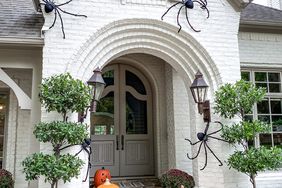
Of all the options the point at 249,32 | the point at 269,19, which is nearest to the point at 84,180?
the point at 249,32

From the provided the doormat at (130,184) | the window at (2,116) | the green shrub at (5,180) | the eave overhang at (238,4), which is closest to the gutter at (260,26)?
the eave overhang at (238,4)

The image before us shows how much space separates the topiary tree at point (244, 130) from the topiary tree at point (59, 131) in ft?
6.97

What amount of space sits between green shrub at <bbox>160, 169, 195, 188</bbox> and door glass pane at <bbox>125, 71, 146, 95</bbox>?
239 centimetres

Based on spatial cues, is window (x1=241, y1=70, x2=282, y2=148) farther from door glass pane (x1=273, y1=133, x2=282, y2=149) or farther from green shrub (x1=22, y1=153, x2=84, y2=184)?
green shrub (x1=22, y1=153, x2=84, y2=184)

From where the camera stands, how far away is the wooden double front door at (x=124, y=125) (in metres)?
6.52

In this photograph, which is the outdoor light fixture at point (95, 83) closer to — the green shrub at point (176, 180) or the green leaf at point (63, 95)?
the green leaf at point (63, 95)

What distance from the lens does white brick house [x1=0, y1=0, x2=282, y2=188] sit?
475 centimetres

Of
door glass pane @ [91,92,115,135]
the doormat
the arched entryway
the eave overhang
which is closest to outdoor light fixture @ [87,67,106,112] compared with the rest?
the arched entryway

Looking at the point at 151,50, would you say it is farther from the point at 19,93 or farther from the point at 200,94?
the point at 19,93

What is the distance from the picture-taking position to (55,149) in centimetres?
414

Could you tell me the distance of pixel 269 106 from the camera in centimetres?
646

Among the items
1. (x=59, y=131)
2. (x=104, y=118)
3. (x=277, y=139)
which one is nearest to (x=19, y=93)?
(x=59, y=131)

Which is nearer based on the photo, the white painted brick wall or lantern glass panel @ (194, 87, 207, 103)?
lantern glass panel @ (194, 87, 207, 103)

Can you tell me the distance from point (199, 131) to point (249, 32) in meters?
2.73
